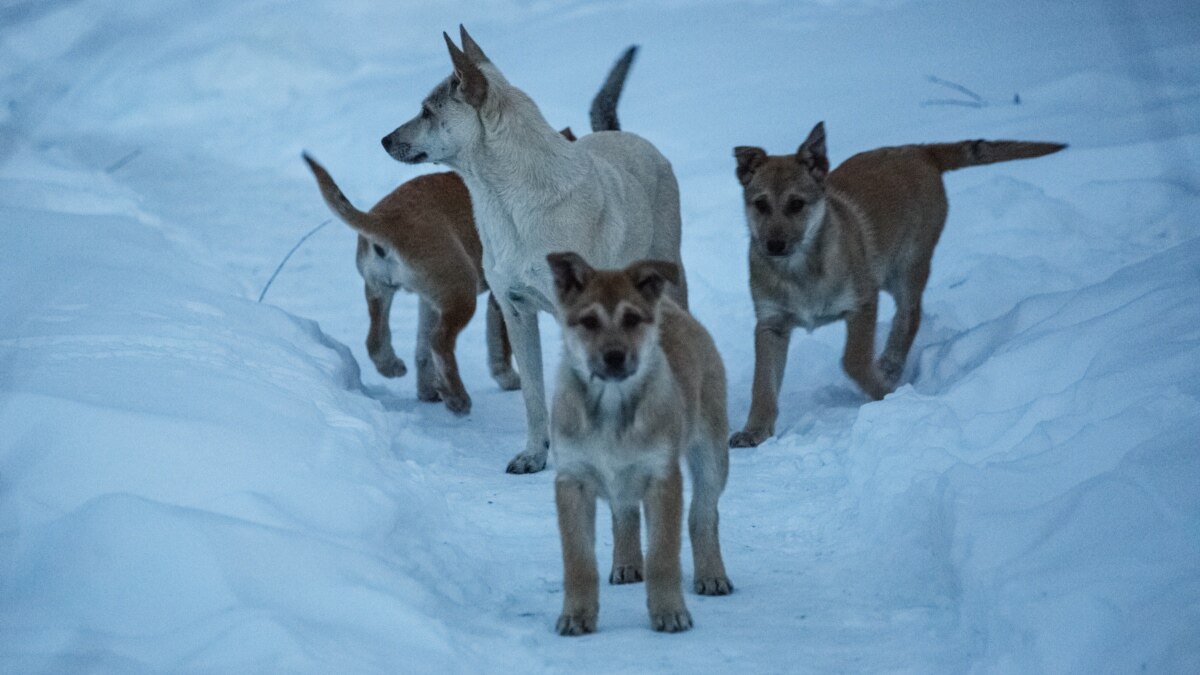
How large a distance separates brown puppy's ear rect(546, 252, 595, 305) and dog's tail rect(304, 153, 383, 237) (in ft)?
11.7

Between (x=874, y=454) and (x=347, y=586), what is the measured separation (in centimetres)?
323

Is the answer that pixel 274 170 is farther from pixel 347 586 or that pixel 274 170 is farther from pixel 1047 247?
pixel 347 586

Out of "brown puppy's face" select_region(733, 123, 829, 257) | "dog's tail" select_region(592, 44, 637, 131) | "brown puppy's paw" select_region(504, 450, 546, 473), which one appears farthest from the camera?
"dog's tail" select_region(592, 44, 637, 131)

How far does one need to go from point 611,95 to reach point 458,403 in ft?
9.22

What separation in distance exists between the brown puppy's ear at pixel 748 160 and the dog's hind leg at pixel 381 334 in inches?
104

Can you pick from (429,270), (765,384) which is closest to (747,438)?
(765,384)

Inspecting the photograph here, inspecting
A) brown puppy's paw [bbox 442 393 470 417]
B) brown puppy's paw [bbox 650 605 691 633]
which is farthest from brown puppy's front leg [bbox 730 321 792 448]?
brown puppy's paw [bbox 650 605 691 633]

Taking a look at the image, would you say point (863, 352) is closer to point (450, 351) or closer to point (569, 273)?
point (450, 351)

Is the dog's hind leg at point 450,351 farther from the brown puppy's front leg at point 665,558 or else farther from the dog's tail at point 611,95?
the brown puppy's front leg at point 665,558

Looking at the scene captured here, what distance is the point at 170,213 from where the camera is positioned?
1412cm

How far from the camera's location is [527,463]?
24.7 ft

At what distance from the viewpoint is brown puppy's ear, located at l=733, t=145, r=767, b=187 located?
8.09 metres

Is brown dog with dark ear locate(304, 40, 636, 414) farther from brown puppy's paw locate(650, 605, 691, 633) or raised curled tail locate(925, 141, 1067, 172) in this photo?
brown puppy's paw locate(650, 605, 691, 633)

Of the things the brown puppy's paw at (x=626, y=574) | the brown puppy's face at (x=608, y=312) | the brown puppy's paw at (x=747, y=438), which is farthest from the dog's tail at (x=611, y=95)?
the brown puppy's paw at (x=626, y=574)
